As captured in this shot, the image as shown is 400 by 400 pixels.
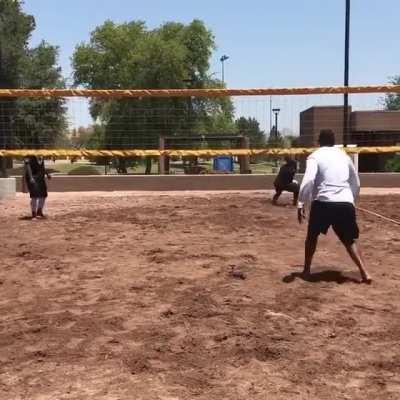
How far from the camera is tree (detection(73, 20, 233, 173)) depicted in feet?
75.2

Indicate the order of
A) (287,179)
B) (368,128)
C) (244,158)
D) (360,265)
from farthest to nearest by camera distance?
(368,128) < (244,158) < (287,179) < (360,265)

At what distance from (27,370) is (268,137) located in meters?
14.7

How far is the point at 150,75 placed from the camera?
1481 inches

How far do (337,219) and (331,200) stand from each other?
0.20m

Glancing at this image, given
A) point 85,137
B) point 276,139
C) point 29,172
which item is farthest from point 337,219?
point 85,137

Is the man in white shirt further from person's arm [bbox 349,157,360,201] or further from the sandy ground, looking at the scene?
the sandy ground

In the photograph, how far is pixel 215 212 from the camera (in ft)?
39.7

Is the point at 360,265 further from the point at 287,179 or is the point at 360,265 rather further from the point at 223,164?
the point at 223,164

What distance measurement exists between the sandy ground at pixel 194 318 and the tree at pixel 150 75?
1335cm

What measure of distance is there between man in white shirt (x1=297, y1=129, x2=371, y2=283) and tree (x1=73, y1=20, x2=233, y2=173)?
48.4 ft

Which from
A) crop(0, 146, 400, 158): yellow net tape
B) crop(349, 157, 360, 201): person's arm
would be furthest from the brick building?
crop(349, 157, 360, 201): person's arm

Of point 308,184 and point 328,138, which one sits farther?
point 328,138

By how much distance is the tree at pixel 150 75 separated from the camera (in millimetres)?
22906

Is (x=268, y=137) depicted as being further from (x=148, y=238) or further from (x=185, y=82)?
(x=185, y=82)
